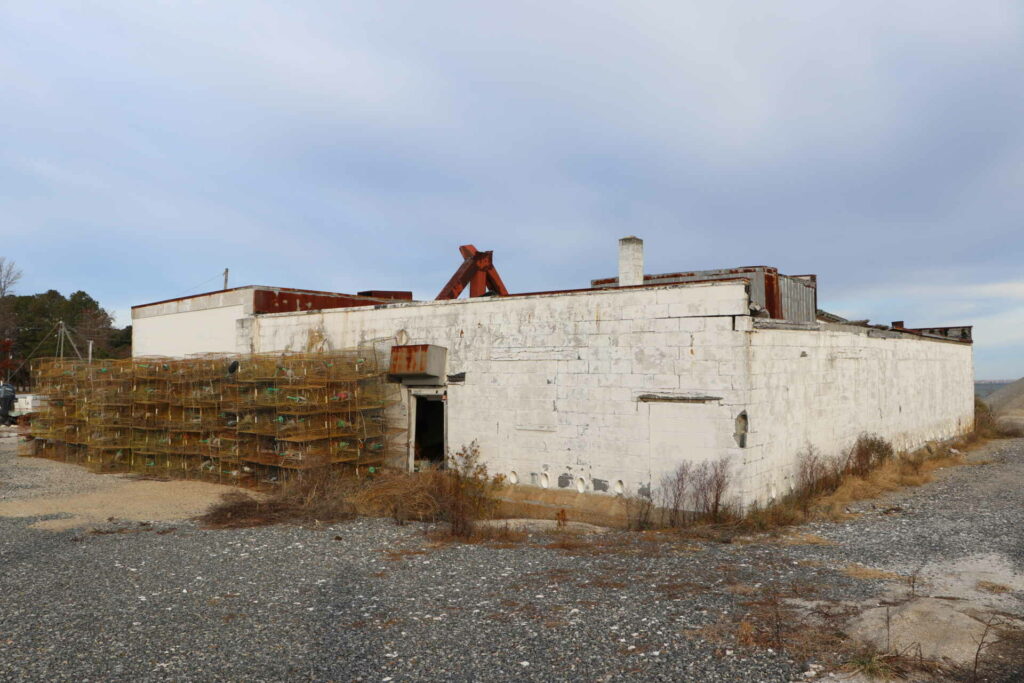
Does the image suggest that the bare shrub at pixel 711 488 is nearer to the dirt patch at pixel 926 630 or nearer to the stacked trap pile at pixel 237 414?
the dirt patch at pixel 926 630

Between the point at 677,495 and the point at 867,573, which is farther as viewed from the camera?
the point at 677,495

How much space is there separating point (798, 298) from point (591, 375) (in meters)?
6.42

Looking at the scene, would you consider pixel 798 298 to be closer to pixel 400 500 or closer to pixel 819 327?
pixel 819 327

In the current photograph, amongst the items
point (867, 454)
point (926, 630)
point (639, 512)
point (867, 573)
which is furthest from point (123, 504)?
point (867, 454)

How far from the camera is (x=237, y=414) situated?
14.8m

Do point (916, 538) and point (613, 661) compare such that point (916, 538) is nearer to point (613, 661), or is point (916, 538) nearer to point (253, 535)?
point (613, 661)

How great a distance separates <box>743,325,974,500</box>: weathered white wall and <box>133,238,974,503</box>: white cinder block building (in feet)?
0.16

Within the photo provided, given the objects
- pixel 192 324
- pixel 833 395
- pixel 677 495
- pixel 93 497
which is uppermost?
pixel 192 324

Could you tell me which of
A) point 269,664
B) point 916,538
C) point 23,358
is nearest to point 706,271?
point 916,538

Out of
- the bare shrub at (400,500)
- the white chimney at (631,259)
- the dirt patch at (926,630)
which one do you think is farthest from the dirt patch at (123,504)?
the dirt patch at (926,630)

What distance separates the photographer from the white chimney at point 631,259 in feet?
47.8

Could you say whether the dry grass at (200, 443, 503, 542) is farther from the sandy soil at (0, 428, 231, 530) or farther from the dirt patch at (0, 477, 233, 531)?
the sandy soil at (0, 428, 231, 530)

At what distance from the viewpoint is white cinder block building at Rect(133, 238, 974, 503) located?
10.7 m

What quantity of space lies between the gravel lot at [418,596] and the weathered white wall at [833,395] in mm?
1493
